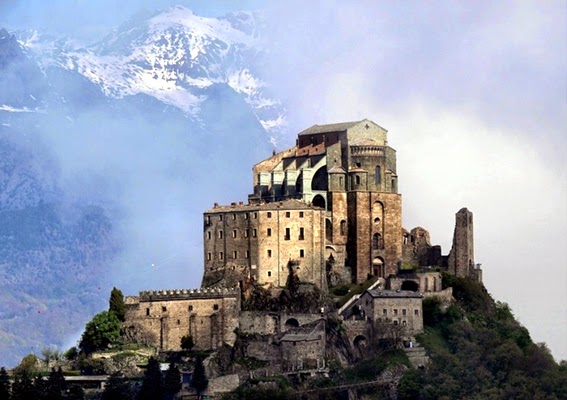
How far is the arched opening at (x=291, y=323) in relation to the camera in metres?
141

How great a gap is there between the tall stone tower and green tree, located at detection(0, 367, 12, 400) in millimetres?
24588

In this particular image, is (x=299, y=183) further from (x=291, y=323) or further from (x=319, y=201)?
(x=291, y=323)

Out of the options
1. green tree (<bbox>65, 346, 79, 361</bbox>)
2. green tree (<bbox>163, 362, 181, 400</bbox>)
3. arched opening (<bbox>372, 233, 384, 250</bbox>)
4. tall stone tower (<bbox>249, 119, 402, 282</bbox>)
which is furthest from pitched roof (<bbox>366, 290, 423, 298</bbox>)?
green tree (<bbox>65, 346, 79, 361</bbox>)

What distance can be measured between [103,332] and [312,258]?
15530mm

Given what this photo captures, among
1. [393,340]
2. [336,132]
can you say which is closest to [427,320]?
[393,340]

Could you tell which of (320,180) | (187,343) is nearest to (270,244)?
(320,180)

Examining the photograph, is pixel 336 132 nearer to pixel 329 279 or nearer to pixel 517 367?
pixel 329 279

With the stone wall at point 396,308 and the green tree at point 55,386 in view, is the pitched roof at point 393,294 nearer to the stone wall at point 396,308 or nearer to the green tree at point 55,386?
the stone wall at point 396,308

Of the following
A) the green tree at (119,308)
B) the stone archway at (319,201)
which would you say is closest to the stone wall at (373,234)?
the stone archway at (319,201)

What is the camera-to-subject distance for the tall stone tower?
149500mm

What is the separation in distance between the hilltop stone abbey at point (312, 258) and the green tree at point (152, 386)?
6.62m

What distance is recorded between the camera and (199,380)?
135 m

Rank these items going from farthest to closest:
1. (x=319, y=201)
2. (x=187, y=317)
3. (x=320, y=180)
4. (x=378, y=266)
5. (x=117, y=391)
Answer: (x=320, y=180) < (x=378, y=266) < (x=319, y=201) < (x=187, y=317) < (x=117, y=391)

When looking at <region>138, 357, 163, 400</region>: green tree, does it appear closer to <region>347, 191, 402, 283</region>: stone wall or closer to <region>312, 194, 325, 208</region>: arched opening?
<region>347, 191, 402, 283</region>: stone wall
